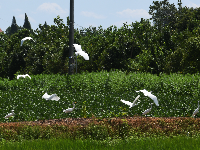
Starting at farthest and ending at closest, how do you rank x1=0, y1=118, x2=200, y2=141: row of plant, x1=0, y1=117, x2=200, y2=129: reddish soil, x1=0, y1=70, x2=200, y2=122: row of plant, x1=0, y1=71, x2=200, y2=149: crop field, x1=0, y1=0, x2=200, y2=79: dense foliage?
1. x1=0, y1=0, x2=200, y2=79: dense foliage
2. x1=0, y1=70, x2=200, y2=122: row of plant
3. x1=0, y1=117, x2=200, y2=129: reddish soil
4. x1=0, y1=118, x2=200, y2=141: row of plant
5. x1=0, y1=71, x2=200, y2=149: crop field

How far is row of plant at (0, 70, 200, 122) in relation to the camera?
9211 mm

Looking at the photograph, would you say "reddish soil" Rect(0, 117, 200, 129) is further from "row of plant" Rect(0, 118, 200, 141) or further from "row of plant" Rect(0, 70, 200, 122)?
"row of plant" Rect(0, 70, 200, 122)

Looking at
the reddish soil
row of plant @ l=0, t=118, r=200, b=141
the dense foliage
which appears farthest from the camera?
the dense foliage

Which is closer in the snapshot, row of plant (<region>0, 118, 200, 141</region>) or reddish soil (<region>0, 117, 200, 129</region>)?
row of plant (<region>0, 118, 200, 141</region>)

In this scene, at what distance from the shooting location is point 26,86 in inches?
514

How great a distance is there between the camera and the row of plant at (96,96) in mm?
9211

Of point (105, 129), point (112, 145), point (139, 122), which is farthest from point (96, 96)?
point (112, 145)

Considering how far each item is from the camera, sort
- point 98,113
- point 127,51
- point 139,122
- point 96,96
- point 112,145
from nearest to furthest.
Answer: point 112,145 → point 139,122 → point 98,113 → point 96,96 → point 127,51

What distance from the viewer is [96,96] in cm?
1080

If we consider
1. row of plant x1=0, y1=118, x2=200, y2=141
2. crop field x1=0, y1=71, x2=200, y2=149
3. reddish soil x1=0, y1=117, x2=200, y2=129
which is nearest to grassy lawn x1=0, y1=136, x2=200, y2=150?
crop field x1=0, y1=71, x2=200, y2=149

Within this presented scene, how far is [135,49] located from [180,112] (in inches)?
491

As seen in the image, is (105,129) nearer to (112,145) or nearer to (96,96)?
(112,145)

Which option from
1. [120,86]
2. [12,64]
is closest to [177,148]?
[120,86]

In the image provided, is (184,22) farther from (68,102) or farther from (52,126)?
(52,126)
